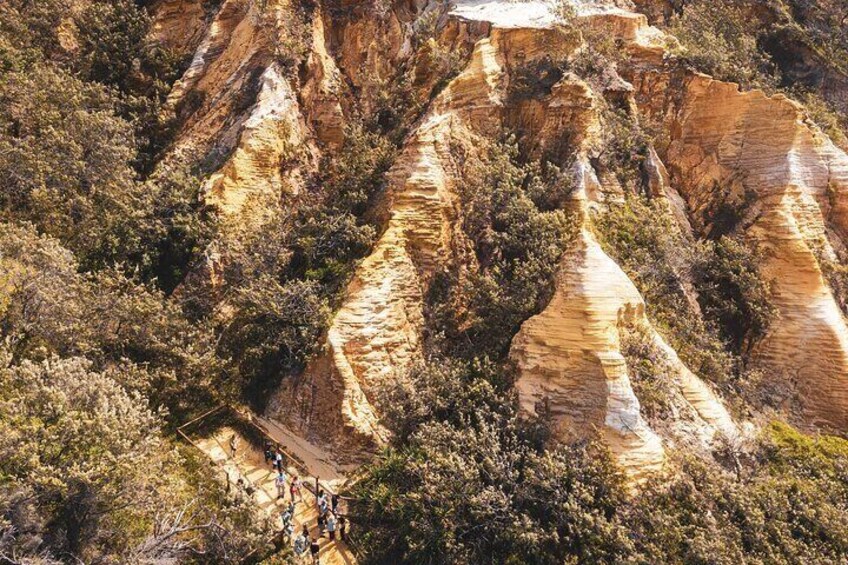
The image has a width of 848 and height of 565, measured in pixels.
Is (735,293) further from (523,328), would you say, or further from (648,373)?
(523,328)

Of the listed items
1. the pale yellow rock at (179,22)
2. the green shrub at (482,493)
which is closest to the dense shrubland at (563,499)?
the green shrub at (482,493)

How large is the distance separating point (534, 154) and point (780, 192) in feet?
27.0

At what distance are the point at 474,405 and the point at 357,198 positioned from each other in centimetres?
864

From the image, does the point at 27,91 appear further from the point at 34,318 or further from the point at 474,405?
the point at 474,405

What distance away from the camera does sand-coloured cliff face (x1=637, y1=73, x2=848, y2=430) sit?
14.7 m

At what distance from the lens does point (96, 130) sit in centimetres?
1805

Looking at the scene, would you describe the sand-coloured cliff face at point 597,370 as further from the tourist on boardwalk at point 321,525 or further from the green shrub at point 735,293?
the tourist on boardwalk at point 321,525

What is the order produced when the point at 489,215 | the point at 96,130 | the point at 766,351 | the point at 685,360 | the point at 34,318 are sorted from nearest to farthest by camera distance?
the point at 34,318 < the point at 685,360 < the point at 766,351 < the point at 489,215 < the point at 96,130

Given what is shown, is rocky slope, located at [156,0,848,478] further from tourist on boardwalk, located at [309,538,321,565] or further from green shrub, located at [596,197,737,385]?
tourist on boardwalk, located at [309,538,321,565]

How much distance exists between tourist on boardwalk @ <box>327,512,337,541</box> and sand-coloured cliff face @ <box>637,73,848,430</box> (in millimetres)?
13358

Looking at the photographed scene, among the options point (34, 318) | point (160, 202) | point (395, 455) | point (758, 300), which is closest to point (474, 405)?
point (395, 455)

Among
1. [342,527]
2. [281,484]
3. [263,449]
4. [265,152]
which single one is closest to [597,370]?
[342,527]

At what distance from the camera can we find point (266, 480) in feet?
46.2

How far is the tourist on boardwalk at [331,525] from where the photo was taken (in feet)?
41.7
